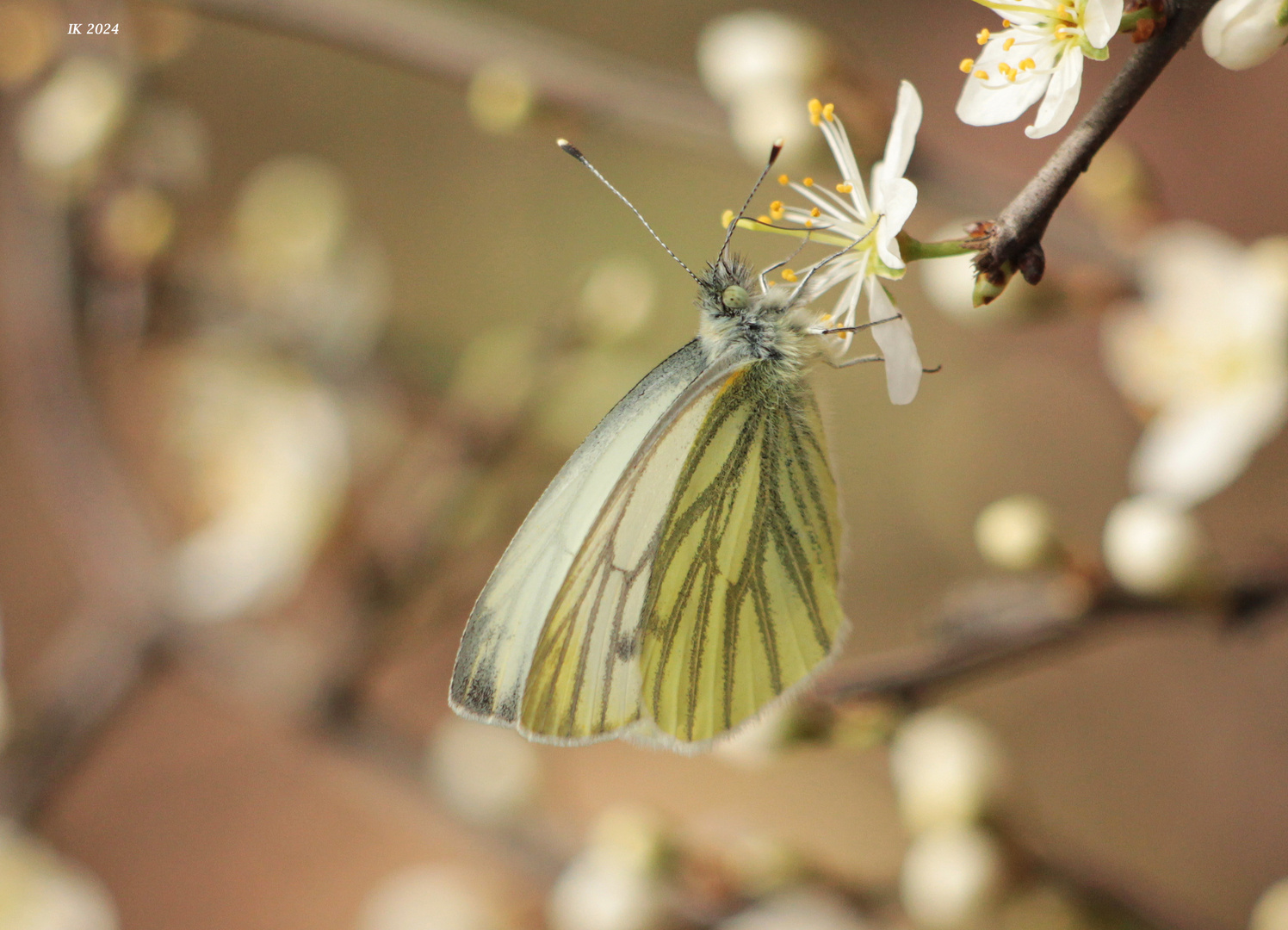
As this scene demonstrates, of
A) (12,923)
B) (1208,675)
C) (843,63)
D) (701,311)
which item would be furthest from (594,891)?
(1208,675)

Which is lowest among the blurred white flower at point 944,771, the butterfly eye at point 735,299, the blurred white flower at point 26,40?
the blurred white flower at point 944,771

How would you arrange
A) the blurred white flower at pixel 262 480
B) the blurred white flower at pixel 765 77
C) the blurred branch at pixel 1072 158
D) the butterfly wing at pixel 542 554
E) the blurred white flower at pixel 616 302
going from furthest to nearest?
the blurred white flower at pixel 262 480, the blurred white flower at pixel 616 302, the blurred white flower at pixel 765 77, the butterfly wing at pixel 542 554, the blurred branch at pixel 1072 158

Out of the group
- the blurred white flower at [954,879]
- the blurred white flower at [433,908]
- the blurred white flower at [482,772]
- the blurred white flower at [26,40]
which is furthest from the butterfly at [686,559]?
the blurred white flower at [26,40]

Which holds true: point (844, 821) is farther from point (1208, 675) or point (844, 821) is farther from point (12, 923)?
point (12, 923)

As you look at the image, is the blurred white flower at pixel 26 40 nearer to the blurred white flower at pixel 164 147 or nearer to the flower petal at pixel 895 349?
the blurred white flower at pixel 164 147

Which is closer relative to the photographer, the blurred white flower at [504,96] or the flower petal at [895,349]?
the flower petal at [895,349]

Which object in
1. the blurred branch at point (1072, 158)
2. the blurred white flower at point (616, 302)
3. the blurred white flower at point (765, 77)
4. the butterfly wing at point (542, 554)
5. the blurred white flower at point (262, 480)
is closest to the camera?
the blurred branch at point (1072, 158)

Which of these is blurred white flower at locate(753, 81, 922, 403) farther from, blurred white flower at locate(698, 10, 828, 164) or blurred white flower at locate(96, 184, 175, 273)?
blurred white flower at locate(96, 184, 175, 273)
